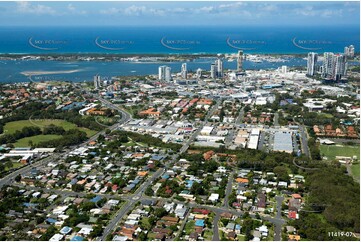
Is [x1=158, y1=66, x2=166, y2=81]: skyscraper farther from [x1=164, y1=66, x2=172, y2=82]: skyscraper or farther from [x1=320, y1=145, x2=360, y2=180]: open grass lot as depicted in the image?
[x1=320, y1=145, x2=360, y2=180]: open grass lot

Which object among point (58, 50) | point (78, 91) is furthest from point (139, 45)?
point (78, 91)

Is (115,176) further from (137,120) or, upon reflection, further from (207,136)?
(137,120)

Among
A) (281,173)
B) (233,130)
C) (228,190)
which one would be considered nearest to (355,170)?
(281,173)

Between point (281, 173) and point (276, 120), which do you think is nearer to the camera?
point (281, 173)

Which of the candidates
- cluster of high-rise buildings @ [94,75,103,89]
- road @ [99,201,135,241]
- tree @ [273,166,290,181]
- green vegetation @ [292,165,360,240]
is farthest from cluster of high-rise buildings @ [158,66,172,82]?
road @ [99,201,135,241]

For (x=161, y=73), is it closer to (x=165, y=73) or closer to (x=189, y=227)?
(x=165, y=73)
